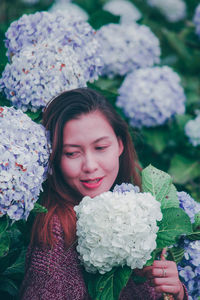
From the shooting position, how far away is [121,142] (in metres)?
2.02

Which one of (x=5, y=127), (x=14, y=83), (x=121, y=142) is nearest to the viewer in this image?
(x=5, y=127)

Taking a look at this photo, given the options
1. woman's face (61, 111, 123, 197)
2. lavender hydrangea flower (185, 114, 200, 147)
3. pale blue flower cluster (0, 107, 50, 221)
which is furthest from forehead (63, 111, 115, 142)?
lavender hydrangea flower (185, 114, 200, 147)

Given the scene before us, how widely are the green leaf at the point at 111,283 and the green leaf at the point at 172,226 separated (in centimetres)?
17

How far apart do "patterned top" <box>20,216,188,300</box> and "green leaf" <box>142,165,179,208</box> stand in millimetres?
408

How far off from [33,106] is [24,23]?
487 millimetres

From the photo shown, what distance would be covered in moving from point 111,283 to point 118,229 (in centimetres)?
25

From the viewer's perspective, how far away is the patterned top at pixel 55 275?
1.60m

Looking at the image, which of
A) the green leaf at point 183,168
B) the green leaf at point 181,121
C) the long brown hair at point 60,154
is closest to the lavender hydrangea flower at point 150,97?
the green leaf at point 181,121

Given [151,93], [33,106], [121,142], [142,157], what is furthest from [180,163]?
[33,106]

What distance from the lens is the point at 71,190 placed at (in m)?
1.88

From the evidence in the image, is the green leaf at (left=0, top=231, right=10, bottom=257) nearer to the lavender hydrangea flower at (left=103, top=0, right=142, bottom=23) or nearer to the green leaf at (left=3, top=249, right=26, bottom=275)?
the green leaf at (left=3, top=249, right=26, bottom=275)

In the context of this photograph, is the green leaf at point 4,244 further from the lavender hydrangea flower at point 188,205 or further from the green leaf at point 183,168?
the green leaf at point 183,168

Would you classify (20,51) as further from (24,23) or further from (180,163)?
(180,163)

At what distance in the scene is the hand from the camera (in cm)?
158
